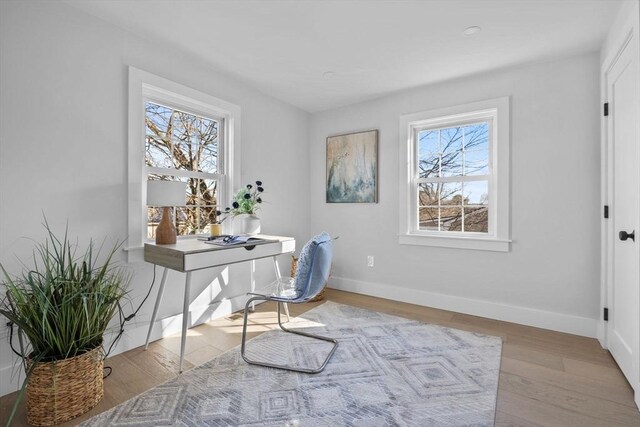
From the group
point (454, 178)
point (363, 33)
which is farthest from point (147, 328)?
point (454, 178)

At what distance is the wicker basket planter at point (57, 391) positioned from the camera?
1.51m

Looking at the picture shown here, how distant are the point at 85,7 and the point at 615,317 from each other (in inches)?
163

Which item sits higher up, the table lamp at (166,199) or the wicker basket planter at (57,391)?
the table lamp at (166,199)

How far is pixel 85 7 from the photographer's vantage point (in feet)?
6.61

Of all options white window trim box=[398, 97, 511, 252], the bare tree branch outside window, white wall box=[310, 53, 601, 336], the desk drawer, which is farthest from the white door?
the desk drawer

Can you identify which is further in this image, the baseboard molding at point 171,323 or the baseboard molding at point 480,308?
the baseboard molding at point 480,308

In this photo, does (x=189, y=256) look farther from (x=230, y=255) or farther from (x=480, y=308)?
(x=480, y=308)

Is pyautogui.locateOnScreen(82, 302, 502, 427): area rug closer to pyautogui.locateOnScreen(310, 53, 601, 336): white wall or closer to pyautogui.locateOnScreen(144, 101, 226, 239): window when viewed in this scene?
pyautogui.locateOnScreen(310, 53, 601, 336): white wall

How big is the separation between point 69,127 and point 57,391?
154cm

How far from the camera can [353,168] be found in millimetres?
3760

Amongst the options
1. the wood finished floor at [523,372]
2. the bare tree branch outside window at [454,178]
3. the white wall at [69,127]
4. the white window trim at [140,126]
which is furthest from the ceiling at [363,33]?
the wood finished floor at [523,372]

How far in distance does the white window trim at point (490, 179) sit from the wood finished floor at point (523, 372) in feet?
2.43

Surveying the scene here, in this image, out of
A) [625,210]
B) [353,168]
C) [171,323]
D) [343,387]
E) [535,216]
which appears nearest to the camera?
[343,387]

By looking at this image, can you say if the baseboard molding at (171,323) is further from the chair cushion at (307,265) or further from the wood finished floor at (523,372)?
the chair cushion at (307,265)
